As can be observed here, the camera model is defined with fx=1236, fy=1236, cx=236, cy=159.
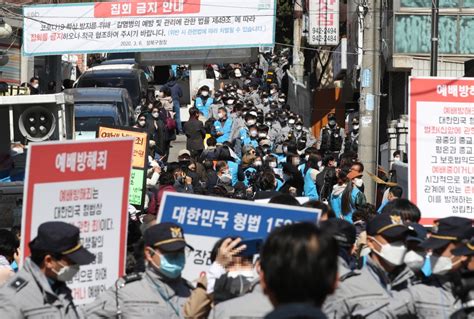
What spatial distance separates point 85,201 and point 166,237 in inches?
37.2

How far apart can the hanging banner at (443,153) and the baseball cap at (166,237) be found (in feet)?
14.5

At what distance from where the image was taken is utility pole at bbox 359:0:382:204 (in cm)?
1962

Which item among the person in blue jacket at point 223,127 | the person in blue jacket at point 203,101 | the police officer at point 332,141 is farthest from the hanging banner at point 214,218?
the person in blue jacket at point 203,101

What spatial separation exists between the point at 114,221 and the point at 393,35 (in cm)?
2163

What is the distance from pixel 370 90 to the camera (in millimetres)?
19734

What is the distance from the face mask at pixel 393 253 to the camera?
264 inches

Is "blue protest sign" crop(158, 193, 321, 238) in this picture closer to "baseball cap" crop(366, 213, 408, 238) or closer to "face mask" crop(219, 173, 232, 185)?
"baseball cap" crop(366, 213, 408, 238)

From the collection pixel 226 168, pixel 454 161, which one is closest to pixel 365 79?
pixel 226 168

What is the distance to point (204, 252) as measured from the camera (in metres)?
7.00

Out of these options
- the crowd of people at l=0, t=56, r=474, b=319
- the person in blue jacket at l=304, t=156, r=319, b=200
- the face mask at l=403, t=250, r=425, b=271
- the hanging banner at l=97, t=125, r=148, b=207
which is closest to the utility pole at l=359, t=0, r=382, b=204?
the person in blue jacket at l=304, t=156, r=319, b=200

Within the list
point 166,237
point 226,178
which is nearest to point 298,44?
point 226,178

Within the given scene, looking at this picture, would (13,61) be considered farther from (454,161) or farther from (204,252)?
(204,252)

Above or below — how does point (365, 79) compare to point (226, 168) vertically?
above

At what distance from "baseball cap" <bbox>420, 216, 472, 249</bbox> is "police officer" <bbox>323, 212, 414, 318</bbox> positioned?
178mm
